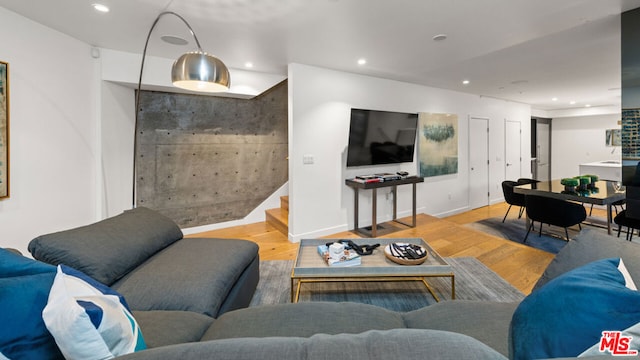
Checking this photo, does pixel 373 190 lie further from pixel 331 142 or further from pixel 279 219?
pixel 279 219

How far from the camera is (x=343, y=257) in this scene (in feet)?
7.36

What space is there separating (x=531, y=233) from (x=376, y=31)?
158 inches

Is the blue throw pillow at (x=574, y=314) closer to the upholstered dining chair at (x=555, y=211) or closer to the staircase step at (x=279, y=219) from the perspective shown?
the upholstered dining chair at (x=555, y=211)

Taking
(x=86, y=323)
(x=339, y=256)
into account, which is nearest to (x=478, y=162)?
(x=339, y=256)

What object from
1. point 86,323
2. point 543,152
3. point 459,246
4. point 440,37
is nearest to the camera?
point 86,323

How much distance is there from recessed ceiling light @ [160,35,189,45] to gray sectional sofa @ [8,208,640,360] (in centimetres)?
195

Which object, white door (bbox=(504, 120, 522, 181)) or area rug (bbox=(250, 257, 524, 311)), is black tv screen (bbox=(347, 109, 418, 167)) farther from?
white door (bbox=(504, 120, 522, 181))

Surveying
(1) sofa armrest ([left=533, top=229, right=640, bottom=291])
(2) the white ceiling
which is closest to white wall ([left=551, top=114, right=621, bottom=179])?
(2) the white ceiling

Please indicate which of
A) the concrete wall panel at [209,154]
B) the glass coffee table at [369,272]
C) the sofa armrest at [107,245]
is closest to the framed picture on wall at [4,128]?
the sofa armrest at [107,245]

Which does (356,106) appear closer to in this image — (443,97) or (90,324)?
(443,97)

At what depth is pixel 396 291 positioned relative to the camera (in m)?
2.47

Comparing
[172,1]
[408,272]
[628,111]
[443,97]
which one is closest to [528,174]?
[443,97]

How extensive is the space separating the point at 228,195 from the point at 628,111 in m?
4.86

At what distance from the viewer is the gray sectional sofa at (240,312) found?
606mm
